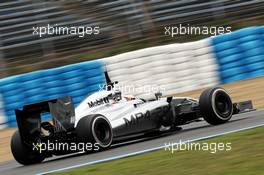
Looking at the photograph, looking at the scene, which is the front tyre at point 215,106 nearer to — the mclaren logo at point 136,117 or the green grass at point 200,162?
the mclaren logo at point 136,117

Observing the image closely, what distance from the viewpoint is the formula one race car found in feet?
30.2

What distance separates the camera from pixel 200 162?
7012 mm

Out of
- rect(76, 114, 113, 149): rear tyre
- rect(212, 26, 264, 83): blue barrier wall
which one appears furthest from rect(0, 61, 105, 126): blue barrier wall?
rect(76, 114, 113, 149): rear tyre

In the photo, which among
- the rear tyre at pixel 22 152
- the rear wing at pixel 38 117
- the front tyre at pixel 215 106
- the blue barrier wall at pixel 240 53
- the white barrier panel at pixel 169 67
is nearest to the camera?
the rear wing at pixel 38 117

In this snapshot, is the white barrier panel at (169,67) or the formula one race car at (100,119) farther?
the white barrier panel at (169,67)

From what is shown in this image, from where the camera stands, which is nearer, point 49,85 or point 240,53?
point 49,85

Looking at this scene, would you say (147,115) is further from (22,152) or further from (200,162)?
(200,162)

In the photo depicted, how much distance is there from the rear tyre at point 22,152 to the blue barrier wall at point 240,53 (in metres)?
7.63

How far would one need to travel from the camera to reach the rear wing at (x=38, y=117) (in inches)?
367

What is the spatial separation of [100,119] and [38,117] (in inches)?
36.9

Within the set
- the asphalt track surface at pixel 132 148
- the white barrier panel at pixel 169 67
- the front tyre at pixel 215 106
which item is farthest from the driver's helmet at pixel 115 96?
the white barrier panel at pixel 169 67

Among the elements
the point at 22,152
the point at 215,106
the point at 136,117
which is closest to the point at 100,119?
the point at 136,117

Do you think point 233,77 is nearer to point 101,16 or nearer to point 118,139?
point 101,16

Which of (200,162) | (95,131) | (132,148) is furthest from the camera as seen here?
(132,148)
